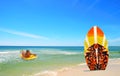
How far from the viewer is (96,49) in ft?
29.5

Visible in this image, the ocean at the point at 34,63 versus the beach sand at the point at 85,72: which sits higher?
the beach sand at the point at 85,72

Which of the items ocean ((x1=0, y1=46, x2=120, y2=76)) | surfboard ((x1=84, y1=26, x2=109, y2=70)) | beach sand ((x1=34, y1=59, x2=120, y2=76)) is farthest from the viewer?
ocean ((x1=0, y1=46, x2=120, y2=76))

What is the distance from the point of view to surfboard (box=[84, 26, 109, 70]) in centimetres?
882

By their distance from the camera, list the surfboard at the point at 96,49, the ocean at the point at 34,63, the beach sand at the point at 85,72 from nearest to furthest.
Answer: the beach sand at the point at 85,72 → the surfboard at the point at 96,49 → the ocean at the point at 34,63

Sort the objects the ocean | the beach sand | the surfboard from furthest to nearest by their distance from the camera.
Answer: the ocean → the surfboard → the beach sand

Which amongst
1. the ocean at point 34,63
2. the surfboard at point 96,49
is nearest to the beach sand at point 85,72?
the surfboard at point 96,49

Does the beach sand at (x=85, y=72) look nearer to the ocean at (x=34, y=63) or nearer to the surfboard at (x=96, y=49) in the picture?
the surfboard at (x=96, y=49)

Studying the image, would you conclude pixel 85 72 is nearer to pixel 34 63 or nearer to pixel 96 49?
pixel 96 49

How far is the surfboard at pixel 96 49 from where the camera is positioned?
8820mm

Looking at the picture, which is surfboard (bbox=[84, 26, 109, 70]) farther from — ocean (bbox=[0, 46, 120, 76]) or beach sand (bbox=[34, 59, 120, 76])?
ocean (bbox=[0, 46, 120, 76])

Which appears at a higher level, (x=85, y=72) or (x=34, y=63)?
(x=85, y=72)

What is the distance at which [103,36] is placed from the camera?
29.0 feet

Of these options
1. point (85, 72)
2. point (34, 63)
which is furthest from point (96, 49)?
point (34, 63)

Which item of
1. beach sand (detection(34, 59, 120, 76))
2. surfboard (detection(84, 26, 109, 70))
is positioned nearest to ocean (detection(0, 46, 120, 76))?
beach sand (detection(34, 59, 120, 76))
